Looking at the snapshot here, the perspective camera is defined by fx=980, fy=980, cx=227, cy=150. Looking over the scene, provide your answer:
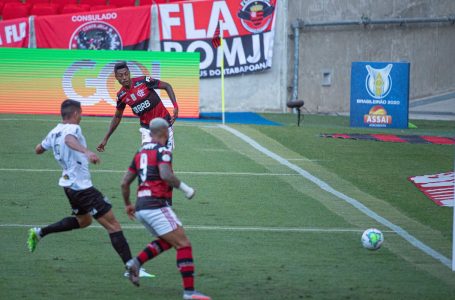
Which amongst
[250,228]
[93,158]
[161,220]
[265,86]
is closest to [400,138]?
[265,86]

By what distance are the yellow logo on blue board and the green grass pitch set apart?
429 centimetres

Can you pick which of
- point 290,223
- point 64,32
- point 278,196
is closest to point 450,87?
point 64,32

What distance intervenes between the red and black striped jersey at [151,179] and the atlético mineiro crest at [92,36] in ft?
A: 74.2

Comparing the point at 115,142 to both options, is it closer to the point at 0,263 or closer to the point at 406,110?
the point at 406,110

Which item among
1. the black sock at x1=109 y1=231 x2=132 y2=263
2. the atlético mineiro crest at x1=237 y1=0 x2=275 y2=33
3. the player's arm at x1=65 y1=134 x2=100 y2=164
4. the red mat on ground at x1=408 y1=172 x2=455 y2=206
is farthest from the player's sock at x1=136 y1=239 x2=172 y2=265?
the atlético mineiro crest at x1=237 y1=0 x2=275 y2=33

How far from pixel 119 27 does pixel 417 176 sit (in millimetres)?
15652

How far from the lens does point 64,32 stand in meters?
31.3

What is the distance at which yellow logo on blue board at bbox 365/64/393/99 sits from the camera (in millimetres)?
27750

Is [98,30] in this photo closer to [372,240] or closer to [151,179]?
[372,240]

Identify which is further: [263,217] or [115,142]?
[115,142]

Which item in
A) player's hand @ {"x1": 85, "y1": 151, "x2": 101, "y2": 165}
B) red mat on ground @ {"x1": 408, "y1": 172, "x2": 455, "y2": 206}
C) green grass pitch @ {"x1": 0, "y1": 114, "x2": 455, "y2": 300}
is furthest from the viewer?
red mat on ground @ {"x1": 408, "y1": 172, "x2": 455, "y2": 206}

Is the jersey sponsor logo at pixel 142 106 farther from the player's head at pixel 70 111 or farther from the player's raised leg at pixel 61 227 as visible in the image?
the player's head at pixel 70 111

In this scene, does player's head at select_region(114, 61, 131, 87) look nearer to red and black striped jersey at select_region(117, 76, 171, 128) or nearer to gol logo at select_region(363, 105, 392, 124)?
red and black striped jersey at select_region(117, 76, 171, 128)

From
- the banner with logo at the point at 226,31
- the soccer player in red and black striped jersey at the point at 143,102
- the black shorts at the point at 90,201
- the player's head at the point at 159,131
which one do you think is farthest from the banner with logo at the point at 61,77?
the player's head at the point at 159,131
